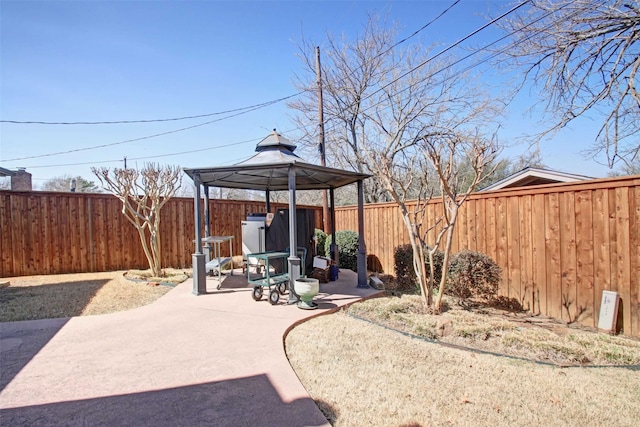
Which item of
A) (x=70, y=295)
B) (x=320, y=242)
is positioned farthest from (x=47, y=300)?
(x=320, y=242)

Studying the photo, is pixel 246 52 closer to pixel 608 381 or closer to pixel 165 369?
pixel 165 369

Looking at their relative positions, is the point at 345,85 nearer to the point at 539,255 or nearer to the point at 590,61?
the point at 590,61

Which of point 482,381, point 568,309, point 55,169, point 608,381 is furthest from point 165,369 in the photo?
point 55,169

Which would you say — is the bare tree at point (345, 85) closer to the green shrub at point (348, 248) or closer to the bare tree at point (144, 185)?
the green shrub at point (348, 248)

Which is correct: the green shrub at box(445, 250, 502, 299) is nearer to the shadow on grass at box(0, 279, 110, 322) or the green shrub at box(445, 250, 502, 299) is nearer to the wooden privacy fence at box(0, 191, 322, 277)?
the shadow on grass at box(0, 279, 110, 322)

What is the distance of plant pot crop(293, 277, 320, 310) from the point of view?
15.3 ft

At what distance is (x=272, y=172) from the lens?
6.57m

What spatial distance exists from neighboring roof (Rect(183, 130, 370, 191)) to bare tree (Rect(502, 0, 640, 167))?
3.62m

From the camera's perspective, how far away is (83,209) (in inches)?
294

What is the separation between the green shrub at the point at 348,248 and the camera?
8.29 meters

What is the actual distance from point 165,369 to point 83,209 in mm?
6358

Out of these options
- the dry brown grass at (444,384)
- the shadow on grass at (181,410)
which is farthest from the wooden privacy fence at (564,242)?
the shadow on grass at (181,410)

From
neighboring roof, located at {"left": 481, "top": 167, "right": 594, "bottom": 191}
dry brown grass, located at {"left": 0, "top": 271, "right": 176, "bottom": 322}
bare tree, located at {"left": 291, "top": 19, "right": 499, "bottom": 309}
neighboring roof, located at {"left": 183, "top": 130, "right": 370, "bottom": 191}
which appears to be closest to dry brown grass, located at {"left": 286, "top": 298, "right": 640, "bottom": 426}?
neighboring roof, located at {"left": 183, "top": 130, "right": 370, "bottom": 191}

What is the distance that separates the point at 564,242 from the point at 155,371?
5387 millimetres
